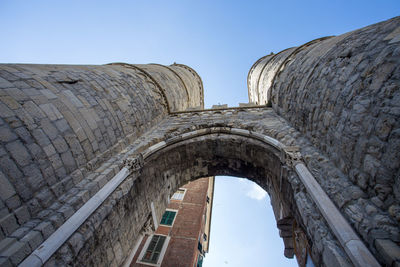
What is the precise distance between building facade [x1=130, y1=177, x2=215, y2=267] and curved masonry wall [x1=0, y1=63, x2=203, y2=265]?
19.6 ft

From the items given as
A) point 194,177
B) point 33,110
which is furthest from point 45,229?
point 194,177

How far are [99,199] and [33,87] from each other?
2386 mm

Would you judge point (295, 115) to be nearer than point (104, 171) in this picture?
No

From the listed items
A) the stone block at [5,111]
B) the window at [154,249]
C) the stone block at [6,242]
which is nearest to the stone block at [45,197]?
the stone block at [6,242]

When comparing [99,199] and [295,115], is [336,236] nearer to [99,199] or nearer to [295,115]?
[295,115]

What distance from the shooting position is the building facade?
29.2ft

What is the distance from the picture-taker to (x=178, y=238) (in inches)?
401

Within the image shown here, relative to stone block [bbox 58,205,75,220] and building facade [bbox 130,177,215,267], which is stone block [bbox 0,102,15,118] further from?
building facade [bbox 130,177,215,267]

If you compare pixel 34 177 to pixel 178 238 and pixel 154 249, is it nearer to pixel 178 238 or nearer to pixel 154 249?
pixel 154 249

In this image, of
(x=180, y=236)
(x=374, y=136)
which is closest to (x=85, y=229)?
(x=374, y=136)

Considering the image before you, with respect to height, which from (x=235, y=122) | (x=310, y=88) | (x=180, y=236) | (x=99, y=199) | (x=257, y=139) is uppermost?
(x=310, y=88)

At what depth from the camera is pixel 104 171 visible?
4.09m

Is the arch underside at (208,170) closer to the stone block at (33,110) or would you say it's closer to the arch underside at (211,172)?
the arch underside at (211,172)

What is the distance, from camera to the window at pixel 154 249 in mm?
8816
